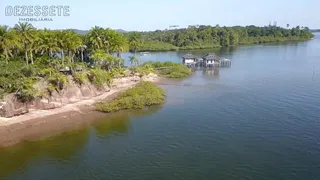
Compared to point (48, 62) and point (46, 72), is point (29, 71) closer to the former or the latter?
point (46, 72)

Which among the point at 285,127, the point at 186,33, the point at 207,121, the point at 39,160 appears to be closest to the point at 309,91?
the point at 285,127

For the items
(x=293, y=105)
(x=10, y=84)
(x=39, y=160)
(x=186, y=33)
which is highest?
(x=186, y=33)

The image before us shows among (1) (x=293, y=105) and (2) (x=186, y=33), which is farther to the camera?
(2) (x=186, y=33)

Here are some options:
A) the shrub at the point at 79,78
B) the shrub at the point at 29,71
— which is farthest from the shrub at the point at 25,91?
the shrub at the point at 79,78

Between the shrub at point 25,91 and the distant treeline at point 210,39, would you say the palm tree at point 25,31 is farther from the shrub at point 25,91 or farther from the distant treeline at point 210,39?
the distant treeline at point 210,39

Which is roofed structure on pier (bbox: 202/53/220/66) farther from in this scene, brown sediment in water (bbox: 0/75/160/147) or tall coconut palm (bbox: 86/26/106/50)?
brown sediment in water (bbox: 0/75/160/147)

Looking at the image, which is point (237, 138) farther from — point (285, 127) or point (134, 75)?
point (134, 75)

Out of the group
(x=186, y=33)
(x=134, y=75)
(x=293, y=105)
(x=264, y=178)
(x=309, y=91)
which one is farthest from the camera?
(x=186, y=33)
